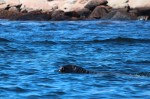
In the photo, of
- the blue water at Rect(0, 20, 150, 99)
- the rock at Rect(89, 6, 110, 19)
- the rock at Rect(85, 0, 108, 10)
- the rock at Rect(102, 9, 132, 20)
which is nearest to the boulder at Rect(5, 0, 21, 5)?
the rock at Rect(85, 0, 108, 10)

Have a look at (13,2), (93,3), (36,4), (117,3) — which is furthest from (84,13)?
(13,2)

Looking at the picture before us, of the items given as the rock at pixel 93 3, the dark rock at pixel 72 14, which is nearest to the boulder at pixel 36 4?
the dark rock at pixel 72 14

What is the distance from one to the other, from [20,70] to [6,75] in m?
1.06

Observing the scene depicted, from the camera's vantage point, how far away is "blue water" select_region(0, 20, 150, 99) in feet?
38.9

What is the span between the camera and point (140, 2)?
140ft

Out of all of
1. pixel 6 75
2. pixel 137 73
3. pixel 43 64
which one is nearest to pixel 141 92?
pixel 137 73

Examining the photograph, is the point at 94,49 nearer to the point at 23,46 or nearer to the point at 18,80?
the point at 23,46

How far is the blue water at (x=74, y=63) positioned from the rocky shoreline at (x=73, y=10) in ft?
37.7

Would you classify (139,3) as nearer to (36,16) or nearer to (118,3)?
(118,3)

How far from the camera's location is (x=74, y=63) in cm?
1755

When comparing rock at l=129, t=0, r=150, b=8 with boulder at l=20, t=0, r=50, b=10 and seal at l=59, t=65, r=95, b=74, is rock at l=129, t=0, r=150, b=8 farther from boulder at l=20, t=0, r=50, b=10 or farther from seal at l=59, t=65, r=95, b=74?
seal at l=59, t=65, r=95, b=74

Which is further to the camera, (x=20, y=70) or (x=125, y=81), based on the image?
(x=20, y=70)

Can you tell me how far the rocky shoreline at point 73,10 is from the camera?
139ft

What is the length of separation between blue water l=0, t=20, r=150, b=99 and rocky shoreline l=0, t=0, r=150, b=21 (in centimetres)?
1150
